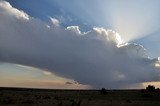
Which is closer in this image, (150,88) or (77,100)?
(77,100)

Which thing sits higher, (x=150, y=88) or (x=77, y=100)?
(x=150, y=88)

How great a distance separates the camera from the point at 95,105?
48.1 m

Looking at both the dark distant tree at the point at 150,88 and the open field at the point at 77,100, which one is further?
the dark distant tree at the point at 150,88

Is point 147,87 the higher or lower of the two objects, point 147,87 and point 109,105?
the higher

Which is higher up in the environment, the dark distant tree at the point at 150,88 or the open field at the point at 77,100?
the dark distant tree at the point at 150,88

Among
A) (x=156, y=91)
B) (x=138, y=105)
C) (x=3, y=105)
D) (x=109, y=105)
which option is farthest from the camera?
(x=156, y=91)

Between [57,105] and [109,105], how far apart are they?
26.2ft

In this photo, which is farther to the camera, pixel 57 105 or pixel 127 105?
pixel 127 105

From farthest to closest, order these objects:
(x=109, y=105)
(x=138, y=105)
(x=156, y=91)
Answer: (x=156, y=91), (x=138, y=105), (x=109, y=105)

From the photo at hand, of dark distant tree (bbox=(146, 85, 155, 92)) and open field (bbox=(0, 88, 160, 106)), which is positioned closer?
open field (bbox=(0, 88, 160, 106))

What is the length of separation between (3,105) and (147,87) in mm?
66816

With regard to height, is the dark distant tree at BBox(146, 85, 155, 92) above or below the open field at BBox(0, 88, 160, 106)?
above

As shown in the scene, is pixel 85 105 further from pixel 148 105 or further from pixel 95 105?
pixel 148 105

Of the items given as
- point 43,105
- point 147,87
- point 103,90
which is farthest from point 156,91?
point 43,105
